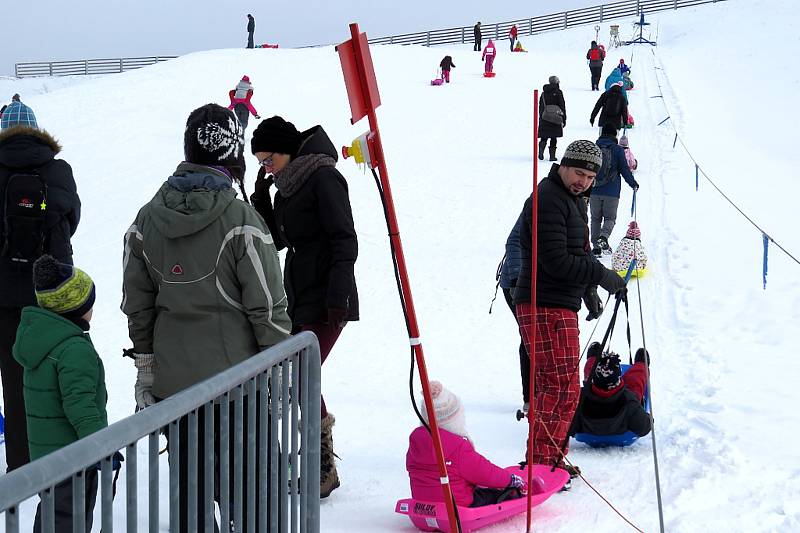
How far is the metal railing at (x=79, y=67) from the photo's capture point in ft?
174

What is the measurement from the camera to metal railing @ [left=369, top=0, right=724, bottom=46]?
52.6 metres

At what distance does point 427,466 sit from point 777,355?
429 centimetres

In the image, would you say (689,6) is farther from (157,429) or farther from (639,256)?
(157,429)

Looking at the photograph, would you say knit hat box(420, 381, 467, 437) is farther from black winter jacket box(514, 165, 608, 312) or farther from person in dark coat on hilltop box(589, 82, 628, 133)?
person in dark coat on hilltop box(589, 82, 628, 133)

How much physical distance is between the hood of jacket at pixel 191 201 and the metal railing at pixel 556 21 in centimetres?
5178

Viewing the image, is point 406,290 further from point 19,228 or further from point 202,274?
point 19,228

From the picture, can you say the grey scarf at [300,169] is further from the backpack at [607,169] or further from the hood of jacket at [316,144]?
the backpack at [607,169]

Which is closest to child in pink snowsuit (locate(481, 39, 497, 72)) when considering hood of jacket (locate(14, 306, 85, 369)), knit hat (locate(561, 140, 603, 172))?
knit hat (locate(561, 140, 603, 172))

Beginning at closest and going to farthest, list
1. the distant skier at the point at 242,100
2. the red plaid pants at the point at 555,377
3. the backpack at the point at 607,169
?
the red plaid pants at the point at 555,377
the backpack at the point at 607,169
the distant skier at the point at 242,100

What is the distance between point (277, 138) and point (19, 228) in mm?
1363

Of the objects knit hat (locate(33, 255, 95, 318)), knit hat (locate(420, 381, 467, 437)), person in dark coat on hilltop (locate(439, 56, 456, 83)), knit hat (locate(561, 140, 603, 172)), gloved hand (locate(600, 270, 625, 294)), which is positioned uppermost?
person in dark coat on hilltop (locate(439, 56, 456, 83))

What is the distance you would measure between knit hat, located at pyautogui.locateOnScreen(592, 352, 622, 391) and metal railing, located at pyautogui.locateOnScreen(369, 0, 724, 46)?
49598 mm

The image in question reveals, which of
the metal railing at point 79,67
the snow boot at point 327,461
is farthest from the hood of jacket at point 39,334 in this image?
the metal railing at point 79,67

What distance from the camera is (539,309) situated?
5051 mm
